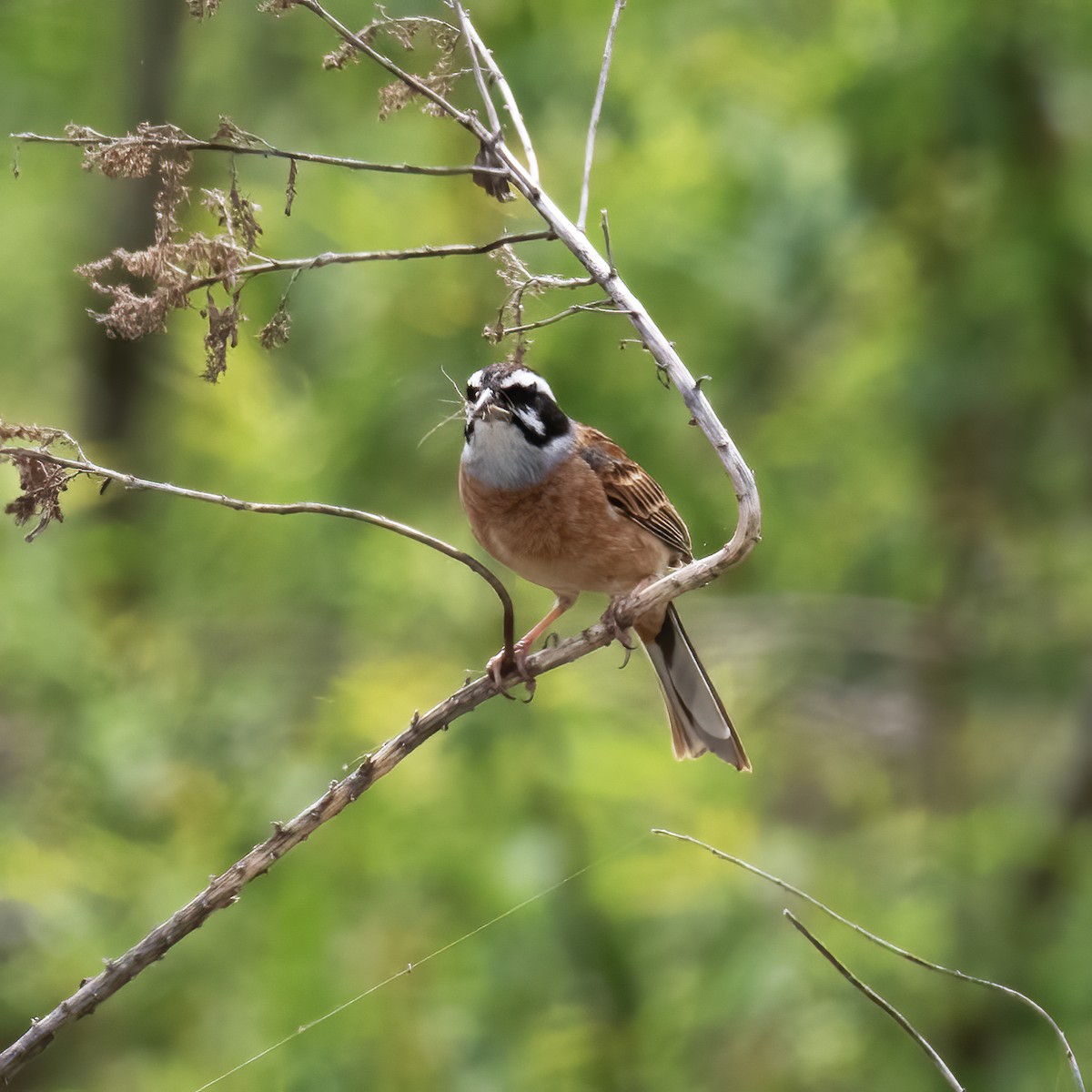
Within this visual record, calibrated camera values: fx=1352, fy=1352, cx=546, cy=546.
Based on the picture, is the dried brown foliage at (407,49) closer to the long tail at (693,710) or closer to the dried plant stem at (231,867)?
the dried plant stem at (231,867)

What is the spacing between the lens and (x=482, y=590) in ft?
16.3

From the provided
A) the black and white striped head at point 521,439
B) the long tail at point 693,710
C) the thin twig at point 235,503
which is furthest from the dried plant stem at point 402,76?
the long tail at point 693,710

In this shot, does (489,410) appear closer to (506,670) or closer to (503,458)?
(503,458)

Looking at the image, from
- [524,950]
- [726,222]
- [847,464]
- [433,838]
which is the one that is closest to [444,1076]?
[524,950]

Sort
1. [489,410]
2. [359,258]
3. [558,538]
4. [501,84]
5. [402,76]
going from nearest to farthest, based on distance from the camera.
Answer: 1. [359,258]
2. [402,76]
3. [501,84]
4. [489,410]
5. [558,538]

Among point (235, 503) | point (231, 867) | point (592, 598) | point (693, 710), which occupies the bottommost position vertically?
point (693, 710)

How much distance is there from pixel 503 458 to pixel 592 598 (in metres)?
0.58

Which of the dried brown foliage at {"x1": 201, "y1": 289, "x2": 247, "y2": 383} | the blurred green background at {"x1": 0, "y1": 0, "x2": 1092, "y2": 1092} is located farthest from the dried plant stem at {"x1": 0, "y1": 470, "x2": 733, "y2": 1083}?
the blurred green background at {"x1": 0, "y1": 0, "x2": 1092, "y2": 1092}

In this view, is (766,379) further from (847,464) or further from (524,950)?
(524,950)

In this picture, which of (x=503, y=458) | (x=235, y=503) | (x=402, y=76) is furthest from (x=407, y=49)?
(x=503, y=458)

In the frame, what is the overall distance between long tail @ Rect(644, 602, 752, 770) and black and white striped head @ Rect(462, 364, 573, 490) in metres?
0.47

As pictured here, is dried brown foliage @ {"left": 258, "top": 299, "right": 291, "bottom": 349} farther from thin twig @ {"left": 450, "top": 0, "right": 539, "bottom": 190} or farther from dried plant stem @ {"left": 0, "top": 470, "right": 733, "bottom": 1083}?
thin twig @ {"left": 450, "top": 0, "right": 539, "bottom": 190}

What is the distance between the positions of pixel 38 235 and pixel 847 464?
375 centimetres

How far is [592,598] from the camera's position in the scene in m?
3.55
